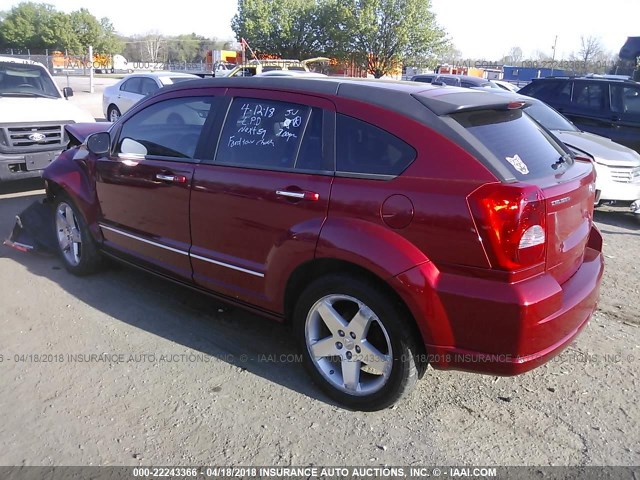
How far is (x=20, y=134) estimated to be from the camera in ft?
25.1

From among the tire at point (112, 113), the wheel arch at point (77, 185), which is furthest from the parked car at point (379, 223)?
the tire at point (112, 113)

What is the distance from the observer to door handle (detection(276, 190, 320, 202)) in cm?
299

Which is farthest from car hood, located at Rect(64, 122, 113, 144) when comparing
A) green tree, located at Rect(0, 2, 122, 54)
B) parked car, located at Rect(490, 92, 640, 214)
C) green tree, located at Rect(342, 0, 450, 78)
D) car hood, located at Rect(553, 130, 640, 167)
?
green tree, located at Rect(0, 2, 122, 54)

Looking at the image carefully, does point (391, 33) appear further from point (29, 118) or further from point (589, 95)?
point (29, 118)

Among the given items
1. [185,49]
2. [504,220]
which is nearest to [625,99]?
[504,220]

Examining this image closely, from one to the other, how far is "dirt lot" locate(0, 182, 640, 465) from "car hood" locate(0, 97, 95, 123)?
4.56 meters

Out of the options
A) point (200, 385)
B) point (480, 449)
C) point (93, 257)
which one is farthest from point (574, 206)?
point (93, 257)

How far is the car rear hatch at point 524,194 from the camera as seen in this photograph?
2490mm

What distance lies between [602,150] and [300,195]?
586 cm

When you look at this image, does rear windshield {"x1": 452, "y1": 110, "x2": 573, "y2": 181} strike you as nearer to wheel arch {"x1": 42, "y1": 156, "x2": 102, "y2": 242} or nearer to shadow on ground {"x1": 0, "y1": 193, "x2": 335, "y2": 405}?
shadow on ground {"x1": 0, "y1": 193, "x2": 335, "y2": 405}

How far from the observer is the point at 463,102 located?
114 inches

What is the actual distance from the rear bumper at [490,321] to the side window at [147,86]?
1175cm

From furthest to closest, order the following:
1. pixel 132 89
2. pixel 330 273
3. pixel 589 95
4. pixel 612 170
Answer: pixel 132 89 → pixel 589 95 → pixel 612 170 → pixel 330 273

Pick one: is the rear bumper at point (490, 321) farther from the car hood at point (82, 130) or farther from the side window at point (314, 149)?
the car hood at point (82, 130)
